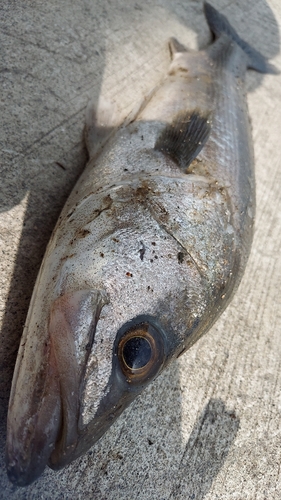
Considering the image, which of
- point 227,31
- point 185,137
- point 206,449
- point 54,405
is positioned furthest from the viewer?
point 227,31

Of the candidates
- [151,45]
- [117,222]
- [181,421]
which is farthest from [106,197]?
[151,45]

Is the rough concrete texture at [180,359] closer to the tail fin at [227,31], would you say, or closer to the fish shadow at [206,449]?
the fish shadow at [206,449]

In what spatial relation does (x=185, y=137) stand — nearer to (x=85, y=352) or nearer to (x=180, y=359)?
(x=180, y=359)

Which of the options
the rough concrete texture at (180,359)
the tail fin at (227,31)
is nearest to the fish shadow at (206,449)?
the rough concrete texture at (180,359)

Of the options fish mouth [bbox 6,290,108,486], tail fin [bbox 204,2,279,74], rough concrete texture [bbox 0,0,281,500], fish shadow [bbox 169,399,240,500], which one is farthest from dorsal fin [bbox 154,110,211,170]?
tail fin [bbox 204,2,279,74]

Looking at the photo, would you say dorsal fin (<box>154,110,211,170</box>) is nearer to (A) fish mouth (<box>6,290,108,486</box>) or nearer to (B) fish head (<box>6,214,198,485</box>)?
(B) fish head (<box>6,214,198,485</box>)

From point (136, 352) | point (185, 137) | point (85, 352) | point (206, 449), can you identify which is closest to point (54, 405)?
point (85, 352)
